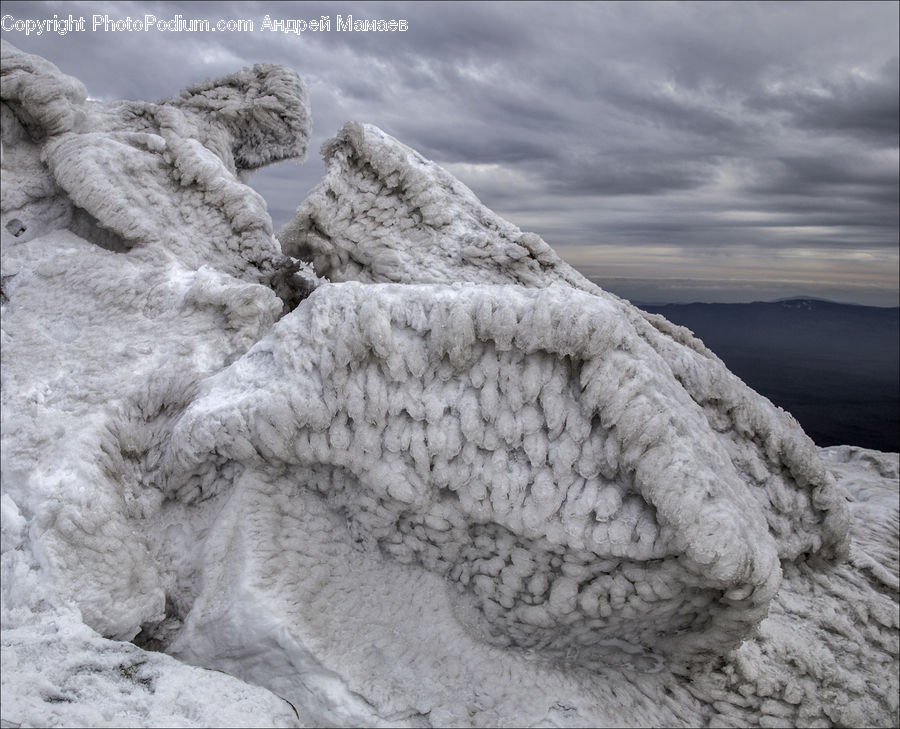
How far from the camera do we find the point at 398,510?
107 inches

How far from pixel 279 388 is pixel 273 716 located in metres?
1.13

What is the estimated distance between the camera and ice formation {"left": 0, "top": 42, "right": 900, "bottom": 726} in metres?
2.41

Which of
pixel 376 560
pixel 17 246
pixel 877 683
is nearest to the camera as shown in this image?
pixel 376 560

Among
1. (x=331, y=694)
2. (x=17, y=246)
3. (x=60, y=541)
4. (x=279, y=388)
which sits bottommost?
(x=331, y=694)

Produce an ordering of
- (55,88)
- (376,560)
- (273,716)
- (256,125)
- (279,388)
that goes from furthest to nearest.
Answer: (256,125), (55,88), (376,560), (279,388), (273,716)

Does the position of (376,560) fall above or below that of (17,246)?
below

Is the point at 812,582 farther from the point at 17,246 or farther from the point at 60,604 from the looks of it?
the point at 17,246

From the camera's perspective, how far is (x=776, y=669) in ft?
9.87

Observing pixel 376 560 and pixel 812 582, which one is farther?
pixel 812 582

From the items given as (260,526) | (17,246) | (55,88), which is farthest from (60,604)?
(55,88)

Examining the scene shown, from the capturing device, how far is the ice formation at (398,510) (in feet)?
7.91

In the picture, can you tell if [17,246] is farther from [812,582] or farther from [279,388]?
[812,582]

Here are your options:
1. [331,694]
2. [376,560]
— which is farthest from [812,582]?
[331,694]

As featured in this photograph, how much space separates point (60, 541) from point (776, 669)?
115 inches
